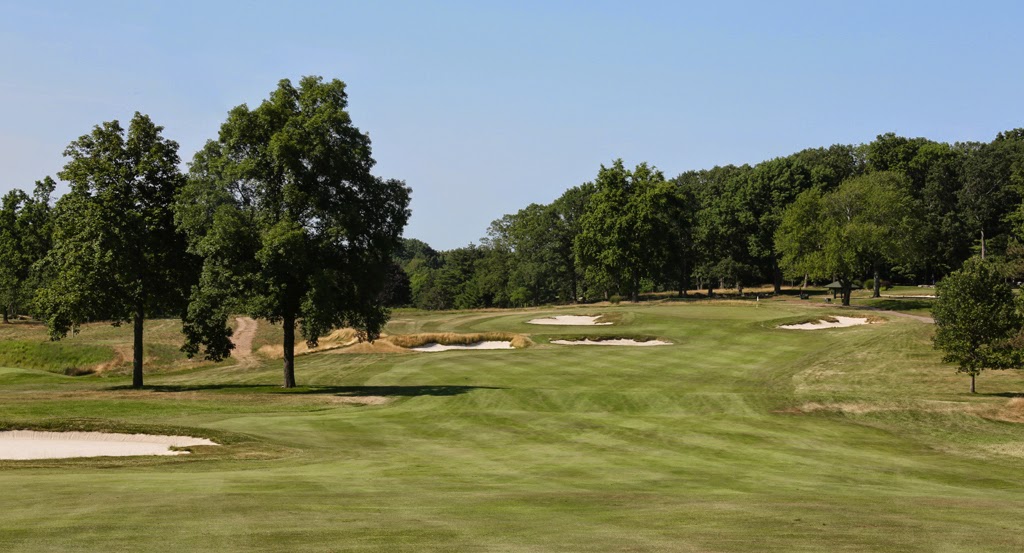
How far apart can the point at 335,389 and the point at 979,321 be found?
3274cm

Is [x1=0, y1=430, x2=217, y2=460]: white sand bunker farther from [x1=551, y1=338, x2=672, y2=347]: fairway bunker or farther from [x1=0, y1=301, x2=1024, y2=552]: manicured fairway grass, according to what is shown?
[x1=551, y1=338, x2=672, y2=347]: fairway bunker

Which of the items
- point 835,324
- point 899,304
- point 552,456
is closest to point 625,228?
point 899,304

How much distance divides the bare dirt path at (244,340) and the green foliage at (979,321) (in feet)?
147

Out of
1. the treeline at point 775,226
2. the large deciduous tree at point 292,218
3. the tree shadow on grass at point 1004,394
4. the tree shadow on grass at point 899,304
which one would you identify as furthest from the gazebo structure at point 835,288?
the large deciduous tree at point 292,218

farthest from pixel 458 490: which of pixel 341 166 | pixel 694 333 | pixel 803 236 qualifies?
pixel 803 236

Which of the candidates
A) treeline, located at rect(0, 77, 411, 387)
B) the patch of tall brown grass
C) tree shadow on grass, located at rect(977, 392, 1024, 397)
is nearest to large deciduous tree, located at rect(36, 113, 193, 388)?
treeline, located at rect(0, 77, 411, 387)

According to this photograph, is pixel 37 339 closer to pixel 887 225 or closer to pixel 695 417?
pixel 695 417

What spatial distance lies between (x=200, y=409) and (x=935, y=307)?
35.8 m

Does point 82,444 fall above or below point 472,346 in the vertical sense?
below

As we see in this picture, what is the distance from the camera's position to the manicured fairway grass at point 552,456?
12562mm

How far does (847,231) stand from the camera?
8594cm

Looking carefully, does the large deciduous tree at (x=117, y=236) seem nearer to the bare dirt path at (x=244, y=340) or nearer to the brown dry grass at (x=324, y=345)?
the bare dirt path at (x=244, y=340)

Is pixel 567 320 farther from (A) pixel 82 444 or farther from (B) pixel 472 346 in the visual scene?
(A) pixel 82 444

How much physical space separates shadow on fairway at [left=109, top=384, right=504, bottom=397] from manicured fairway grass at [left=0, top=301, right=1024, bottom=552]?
0.25 metres
